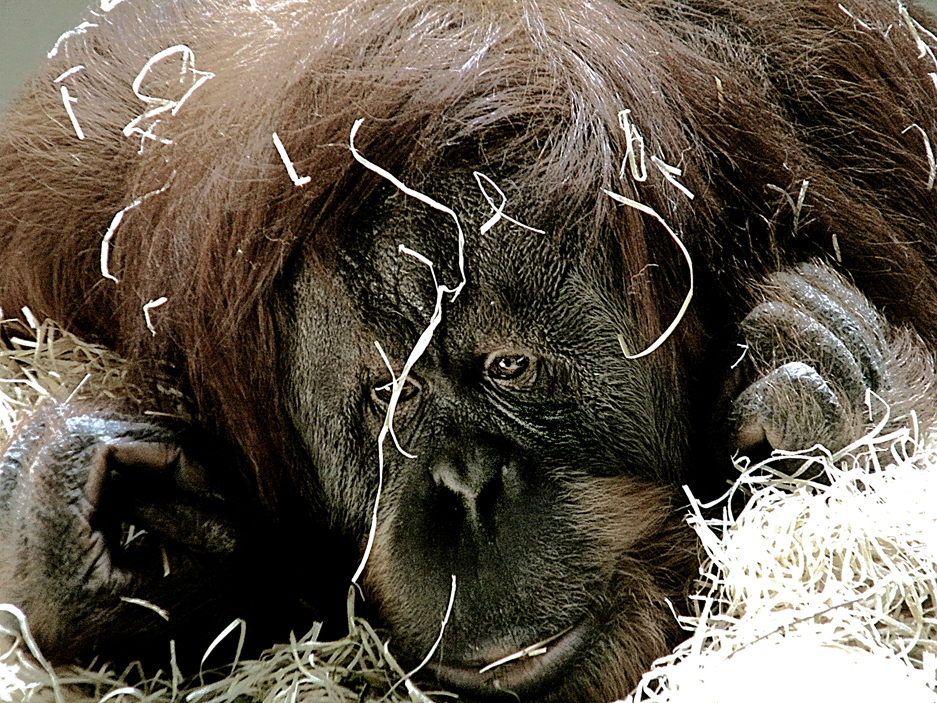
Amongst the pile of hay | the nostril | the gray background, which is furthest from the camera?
the gray background

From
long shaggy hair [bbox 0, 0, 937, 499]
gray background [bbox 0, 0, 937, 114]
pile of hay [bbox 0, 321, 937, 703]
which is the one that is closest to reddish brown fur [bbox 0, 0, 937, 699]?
long shaggy hair [bbox 0, 0, 937, 499]

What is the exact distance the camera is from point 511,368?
1.48 meters

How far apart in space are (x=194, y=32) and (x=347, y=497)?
836 millimetres

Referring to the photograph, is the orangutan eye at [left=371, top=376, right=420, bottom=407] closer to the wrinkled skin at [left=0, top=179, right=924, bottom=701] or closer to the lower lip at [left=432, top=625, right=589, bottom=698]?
the wrinkled skin at [left=0, top=179, right=924, bottom=701]

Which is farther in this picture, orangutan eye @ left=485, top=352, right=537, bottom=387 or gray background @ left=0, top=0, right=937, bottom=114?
gray background @ left=0, top=0, right=937, bottom=114

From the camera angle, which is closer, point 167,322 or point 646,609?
point 646,609

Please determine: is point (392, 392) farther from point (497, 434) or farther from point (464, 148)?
point (464, 148)

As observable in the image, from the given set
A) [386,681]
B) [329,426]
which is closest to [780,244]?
[329,426]

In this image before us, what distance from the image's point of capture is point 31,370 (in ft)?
6.37

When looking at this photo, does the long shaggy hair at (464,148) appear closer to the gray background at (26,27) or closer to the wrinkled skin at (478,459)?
the wrinkled skin at (478,459)

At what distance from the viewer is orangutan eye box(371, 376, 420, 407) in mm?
1506

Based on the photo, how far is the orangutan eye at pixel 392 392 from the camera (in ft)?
4.94

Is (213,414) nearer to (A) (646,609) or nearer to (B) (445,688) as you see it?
(B) (445,688)

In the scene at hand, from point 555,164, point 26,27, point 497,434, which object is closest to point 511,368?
point 497,434
